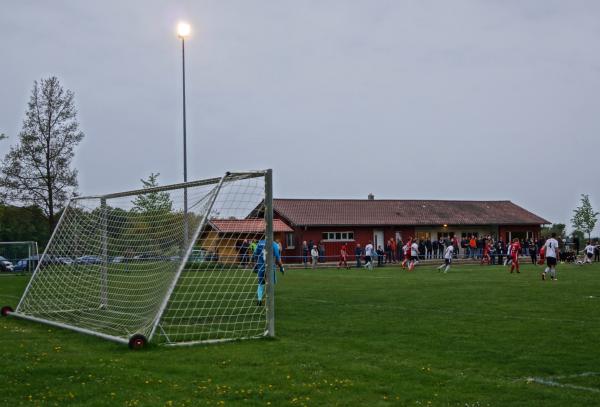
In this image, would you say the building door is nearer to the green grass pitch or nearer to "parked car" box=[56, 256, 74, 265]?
"parked car" box=[56, 256, 74, 265]

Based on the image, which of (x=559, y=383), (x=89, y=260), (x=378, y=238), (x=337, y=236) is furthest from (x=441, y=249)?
(x=559, y=383)

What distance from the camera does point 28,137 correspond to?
1973 inches

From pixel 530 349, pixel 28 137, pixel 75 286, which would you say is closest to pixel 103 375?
pixel 530 349

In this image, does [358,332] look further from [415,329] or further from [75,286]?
[75,286]

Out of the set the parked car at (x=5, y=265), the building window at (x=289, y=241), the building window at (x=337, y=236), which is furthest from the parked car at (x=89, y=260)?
the building window at (x=337, y=236)

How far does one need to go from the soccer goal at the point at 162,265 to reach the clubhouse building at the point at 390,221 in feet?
130

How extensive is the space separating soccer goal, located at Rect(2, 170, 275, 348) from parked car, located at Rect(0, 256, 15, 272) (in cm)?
2435

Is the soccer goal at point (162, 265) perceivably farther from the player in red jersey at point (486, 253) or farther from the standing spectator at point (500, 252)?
the standing spectator at point (500, 252)

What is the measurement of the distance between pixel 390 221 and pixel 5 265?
32832mm

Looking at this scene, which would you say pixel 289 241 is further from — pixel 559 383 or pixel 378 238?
pixel 559 383


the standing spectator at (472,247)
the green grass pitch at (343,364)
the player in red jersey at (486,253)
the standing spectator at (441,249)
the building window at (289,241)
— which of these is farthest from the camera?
the building window at (289,241)

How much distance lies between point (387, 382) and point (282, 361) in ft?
6.27

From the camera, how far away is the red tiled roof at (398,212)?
60.7 meters

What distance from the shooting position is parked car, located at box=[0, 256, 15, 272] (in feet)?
135
